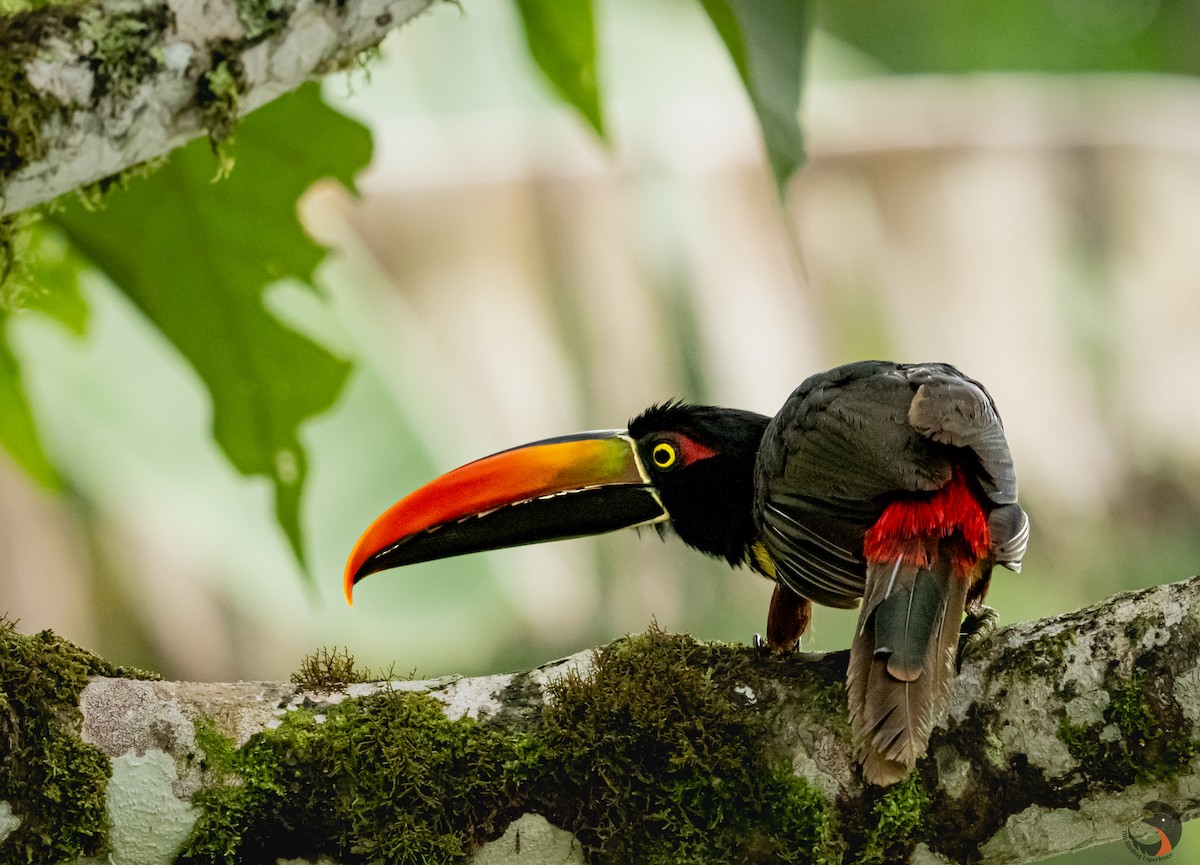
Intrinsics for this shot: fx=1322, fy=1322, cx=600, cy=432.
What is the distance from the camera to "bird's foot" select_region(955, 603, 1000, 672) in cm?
215

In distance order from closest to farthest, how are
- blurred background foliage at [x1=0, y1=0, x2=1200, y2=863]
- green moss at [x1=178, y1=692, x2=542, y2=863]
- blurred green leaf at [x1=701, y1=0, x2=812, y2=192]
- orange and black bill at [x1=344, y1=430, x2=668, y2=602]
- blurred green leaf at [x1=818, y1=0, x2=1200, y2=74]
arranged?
green moss at [x1=178, y1=692, x2=542, y2=863] → blurred green leaf at [x1=701, y1=0, x2=812, y2=192] → orange and black bill at [x1=344, y1=430, x2=668, y2=602] → blurred background foliage at [x1=0, y1=0, x2=1200, y2=863] → blurred green leaf at [x1=818, y1=0, x2=1200, y2=74]

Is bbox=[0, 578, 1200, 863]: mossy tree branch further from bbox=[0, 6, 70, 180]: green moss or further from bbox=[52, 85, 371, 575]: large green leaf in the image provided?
bbox=[52, 85, 371, 575]: large green leaf

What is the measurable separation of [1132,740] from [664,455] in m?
1.43

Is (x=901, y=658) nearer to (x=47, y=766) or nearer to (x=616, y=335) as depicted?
(x=47, y=766)

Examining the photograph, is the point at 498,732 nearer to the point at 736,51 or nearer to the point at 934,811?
the point at 934,811

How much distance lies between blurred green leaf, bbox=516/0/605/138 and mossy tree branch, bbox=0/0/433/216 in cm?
55

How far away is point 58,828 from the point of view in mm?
1946

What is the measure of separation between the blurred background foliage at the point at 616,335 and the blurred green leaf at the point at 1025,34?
3.71 meters

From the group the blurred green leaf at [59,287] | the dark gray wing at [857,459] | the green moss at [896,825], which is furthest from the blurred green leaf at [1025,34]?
the green moss at [896,825]

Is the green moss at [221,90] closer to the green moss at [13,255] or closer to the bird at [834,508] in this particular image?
the green moss at [13,255]

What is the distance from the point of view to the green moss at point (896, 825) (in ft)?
6.46

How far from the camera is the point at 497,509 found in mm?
2959

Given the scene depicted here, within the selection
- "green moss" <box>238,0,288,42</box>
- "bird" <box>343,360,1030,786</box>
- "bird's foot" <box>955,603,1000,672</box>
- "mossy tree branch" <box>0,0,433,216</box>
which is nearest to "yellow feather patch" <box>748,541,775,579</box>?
"bird" <box>343,360,1030,786</box>

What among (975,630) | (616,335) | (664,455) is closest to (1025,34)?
(616,335)
